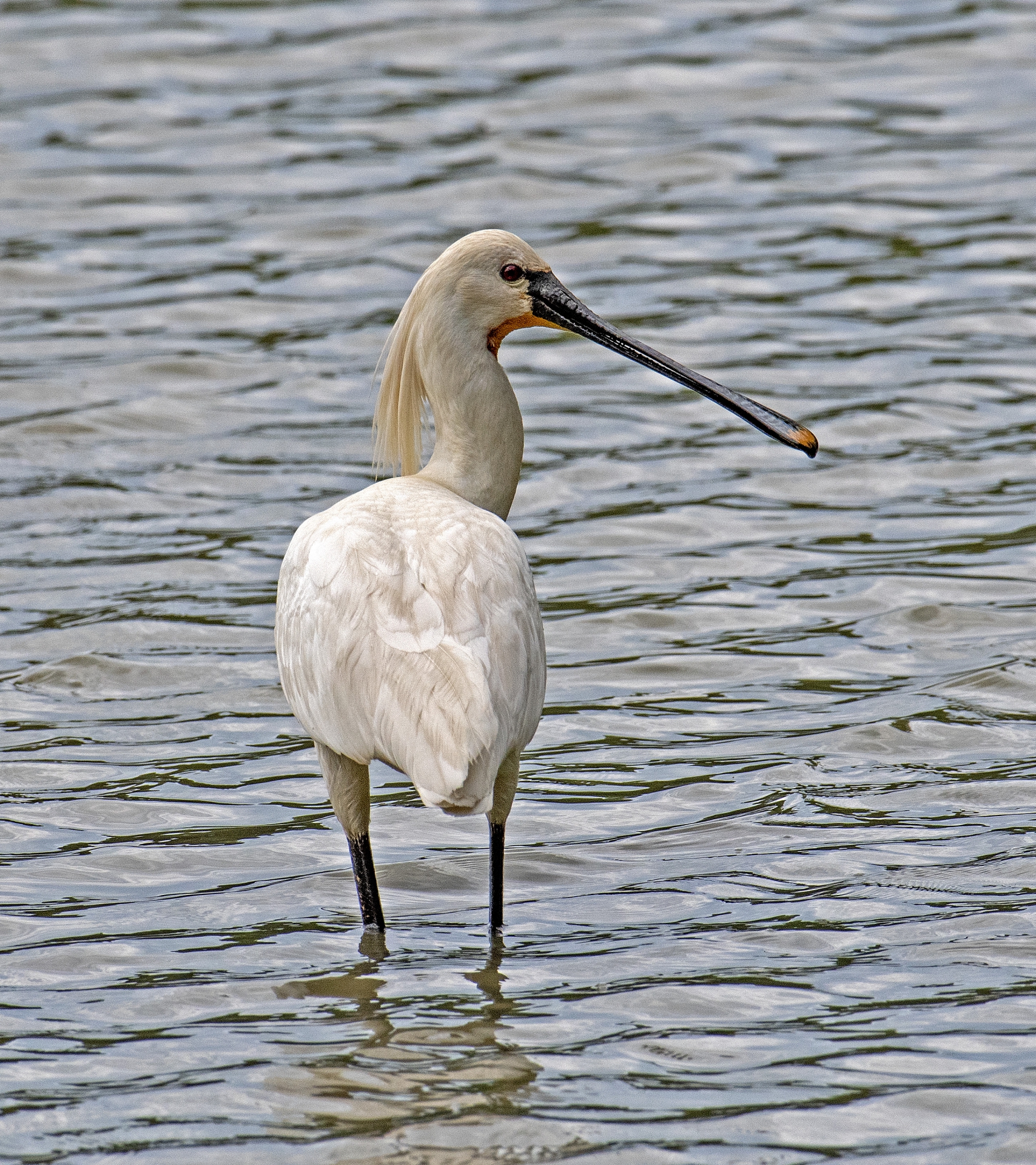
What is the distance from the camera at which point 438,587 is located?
21.2ft

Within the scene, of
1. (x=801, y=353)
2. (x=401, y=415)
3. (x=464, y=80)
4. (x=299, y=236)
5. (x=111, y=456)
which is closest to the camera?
(x=401, y=415)

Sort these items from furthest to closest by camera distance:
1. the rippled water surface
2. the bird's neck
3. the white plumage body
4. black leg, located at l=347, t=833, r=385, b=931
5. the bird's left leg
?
the bird's neck < black leg, located at l=347, t=833, r=385, b=931 < the bird's left leg < the white plumage body < the rippled water surface

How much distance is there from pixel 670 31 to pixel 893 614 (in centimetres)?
1066

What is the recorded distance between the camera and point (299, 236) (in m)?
15.5

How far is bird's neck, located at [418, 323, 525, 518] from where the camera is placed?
7379 mm

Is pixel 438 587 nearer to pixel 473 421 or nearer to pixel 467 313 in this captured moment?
pixel 473 421

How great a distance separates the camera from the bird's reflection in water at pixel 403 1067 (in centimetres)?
546

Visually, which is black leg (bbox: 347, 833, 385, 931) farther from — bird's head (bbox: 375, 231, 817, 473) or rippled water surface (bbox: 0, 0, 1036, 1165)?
bird's head (bbox: 375, 231, 817, 473)

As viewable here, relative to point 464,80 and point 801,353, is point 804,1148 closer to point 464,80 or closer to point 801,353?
point 801,353

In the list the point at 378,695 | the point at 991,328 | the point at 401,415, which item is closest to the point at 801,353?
the point at 991,328

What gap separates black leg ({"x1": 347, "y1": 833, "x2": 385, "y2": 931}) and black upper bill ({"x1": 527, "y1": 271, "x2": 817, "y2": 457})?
77.0 inches

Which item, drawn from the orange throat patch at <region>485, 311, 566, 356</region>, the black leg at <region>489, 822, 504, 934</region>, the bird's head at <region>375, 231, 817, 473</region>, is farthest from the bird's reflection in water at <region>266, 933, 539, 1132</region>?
the orange throat patch at <region>485, 311, 566, 356</region>

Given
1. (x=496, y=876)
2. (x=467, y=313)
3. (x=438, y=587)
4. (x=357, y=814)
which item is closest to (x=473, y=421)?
(x=467, y=313)

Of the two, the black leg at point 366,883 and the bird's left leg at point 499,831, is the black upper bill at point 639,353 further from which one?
the black leg at point 366,883
